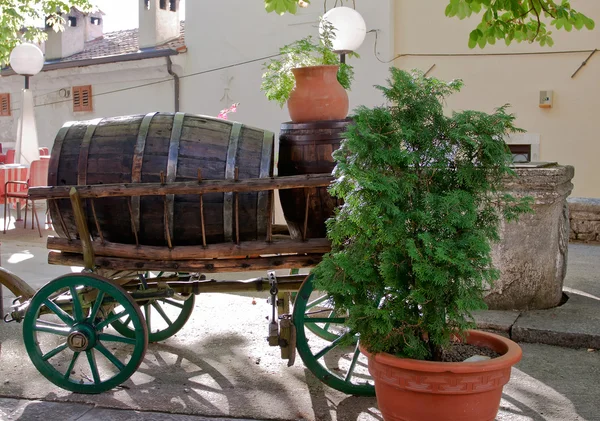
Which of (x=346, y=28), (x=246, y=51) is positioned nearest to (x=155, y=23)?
(x=246, y=51)

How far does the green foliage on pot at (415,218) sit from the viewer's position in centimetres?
283

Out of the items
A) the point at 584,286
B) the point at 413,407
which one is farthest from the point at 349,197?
the point at 584,286

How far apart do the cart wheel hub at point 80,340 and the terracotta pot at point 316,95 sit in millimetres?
1595

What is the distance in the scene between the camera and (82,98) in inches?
630

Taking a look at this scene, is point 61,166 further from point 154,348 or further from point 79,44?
point 79,44

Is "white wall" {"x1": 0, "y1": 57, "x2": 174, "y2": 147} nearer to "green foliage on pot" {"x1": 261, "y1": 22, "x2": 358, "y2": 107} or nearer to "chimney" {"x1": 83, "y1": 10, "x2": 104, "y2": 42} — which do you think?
"chimney" {"x1": 83, "y1": 10, "x2": 104, "y2": 42}

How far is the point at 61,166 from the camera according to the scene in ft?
12.5

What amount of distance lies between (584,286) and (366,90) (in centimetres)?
666

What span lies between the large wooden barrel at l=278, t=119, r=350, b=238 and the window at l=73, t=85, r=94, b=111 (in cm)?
1313

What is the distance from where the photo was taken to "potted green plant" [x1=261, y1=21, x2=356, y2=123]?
3.76 meters

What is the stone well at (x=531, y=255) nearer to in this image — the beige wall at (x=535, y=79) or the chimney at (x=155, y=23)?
the beige wall at (x=535, y=79)

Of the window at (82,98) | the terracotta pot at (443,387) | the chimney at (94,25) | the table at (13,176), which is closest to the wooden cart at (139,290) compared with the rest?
the terracotta pot at (443,387)

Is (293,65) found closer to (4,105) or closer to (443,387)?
(443,387)

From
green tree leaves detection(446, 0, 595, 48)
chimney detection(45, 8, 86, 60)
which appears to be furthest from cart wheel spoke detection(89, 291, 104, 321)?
chimney detection(45, 8, 86, 60)
